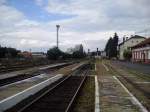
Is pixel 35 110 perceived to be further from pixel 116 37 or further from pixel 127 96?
pixel 116 37

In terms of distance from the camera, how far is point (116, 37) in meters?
182

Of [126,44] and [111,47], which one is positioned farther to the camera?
[111,47]

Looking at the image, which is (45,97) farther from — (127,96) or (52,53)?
(52,53)

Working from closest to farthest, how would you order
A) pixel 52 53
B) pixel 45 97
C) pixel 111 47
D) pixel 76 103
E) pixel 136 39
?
1. pixel 76 103
2. pixel 45 97
3. pixel 52 53
4. pixel 136 39
5. pixel 111 47

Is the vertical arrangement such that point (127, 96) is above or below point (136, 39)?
below

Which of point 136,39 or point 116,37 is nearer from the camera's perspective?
point 136,39

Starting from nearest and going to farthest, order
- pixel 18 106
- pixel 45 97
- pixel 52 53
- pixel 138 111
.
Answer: pixel 138 111
pixel 18 106
pixel 45 97
pixel 52 53

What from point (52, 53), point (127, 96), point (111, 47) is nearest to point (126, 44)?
point (111, 47)

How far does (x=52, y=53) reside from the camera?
298ft

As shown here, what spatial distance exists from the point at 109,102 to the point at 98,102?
480 millimetres

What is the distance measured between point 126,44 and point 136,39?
237 inches

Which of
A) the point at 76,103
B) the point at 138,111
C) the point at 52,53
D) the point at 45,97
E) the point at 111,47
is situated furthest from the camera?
the point at 111,47

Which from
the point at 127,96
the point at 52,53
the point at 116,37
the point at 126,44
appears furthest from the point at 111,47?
the point at 127,96

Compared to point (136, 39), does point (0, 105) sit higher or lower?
lower
